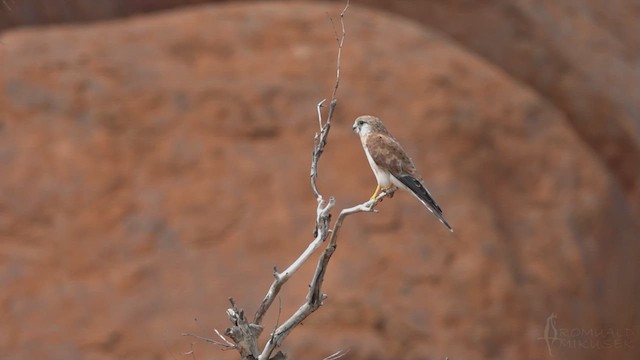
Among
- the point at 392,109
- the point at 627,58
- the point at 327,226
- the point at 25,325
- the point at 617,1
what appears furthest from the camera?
the point at 617,1

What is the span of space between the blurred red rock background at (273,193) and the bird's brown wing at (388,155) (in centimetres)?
376

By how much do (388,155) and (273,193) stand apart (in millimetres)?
4641

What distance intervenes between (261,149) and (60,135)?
2.13 m

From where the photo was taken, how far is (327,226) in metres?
6.18

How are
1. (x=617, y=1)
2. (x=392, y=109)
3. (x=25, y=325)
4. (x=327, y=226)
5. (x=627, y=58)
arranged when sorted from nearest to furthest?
(x=327, y=226) < (x=25, y=325) < (x=392, y=109) < (x=627, y=58) < (x=617, y=1)

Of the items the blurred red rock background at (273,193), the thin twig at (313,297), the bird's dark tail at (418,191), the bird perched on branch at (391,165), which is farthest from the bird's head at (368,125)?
the blurred red rock background at (273,193)

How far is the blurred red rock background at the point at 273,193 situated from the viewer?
11922mm

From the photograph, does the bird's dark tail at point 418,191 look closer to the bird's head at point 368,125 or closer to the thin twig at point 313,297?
the bird's head at point 368,125

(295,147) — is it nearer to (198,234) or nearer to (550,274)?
(198,234)

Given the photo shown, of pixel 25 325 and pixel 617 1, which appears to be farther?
pixel 617 1

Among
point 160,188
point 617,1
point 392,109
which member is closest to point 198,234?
point 160,188

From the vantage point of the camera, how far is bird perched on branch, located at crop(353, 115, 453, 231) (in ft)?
26.7

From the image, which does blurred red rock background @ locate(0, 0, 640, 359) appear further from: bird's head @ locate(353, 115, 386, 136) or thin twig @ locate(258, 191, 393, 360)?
thin twig @ locate(258, 191, 393, 360)

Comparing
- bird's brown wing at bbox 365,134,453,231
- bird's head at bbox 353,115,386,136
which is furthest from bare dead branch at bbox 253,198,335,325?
bird's head at bbox 353,115,386,136
